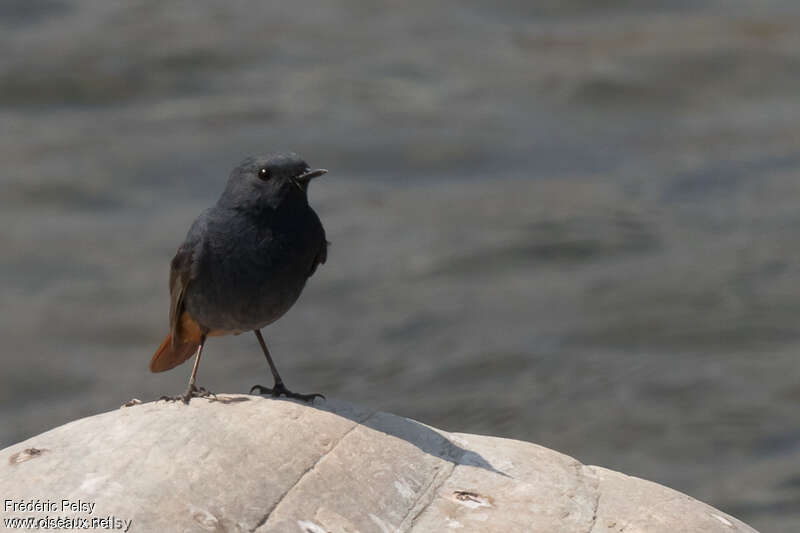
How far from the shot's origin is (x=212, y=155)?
1437 cm

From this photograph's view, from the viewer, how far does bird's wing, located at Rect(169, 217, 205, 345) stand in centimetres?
575

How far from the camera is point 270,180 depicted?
18.3 feet

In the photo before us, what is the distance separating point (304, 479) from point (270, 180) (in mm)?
1398

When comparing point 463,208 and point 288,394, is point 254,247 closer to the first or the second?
point 288,394

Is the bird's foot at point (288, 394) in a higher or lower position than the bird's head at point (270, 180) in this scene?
lower

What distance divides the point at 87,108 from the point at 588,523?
12.1 meters

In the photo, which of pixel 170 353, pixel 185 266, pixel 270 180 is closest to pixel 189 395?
pixel 185 266

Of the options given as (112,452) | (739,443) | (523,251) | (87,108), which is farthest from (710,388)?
(87,108)

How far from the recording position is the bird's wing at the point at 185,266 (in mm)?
5754

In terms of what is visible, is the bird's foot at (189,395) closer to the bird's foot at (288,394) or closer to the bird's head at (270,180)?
the bird's foot at (288,394)

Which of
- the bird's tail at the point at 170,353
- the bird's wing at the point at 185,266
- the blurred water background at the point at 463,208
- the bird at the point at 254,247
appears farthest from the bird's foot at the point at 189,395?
the blurred water background at the point at 463,208

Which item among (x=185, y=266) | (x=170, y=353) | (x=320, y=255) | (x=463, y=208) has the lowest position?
(x=170, y=353)

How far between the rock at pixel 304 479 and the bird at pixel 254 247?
1.41 ft

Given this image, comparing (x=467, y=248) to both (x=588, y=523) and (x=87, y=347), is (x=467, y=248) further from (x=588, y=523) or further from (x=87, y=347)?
(x=588, y=523)
